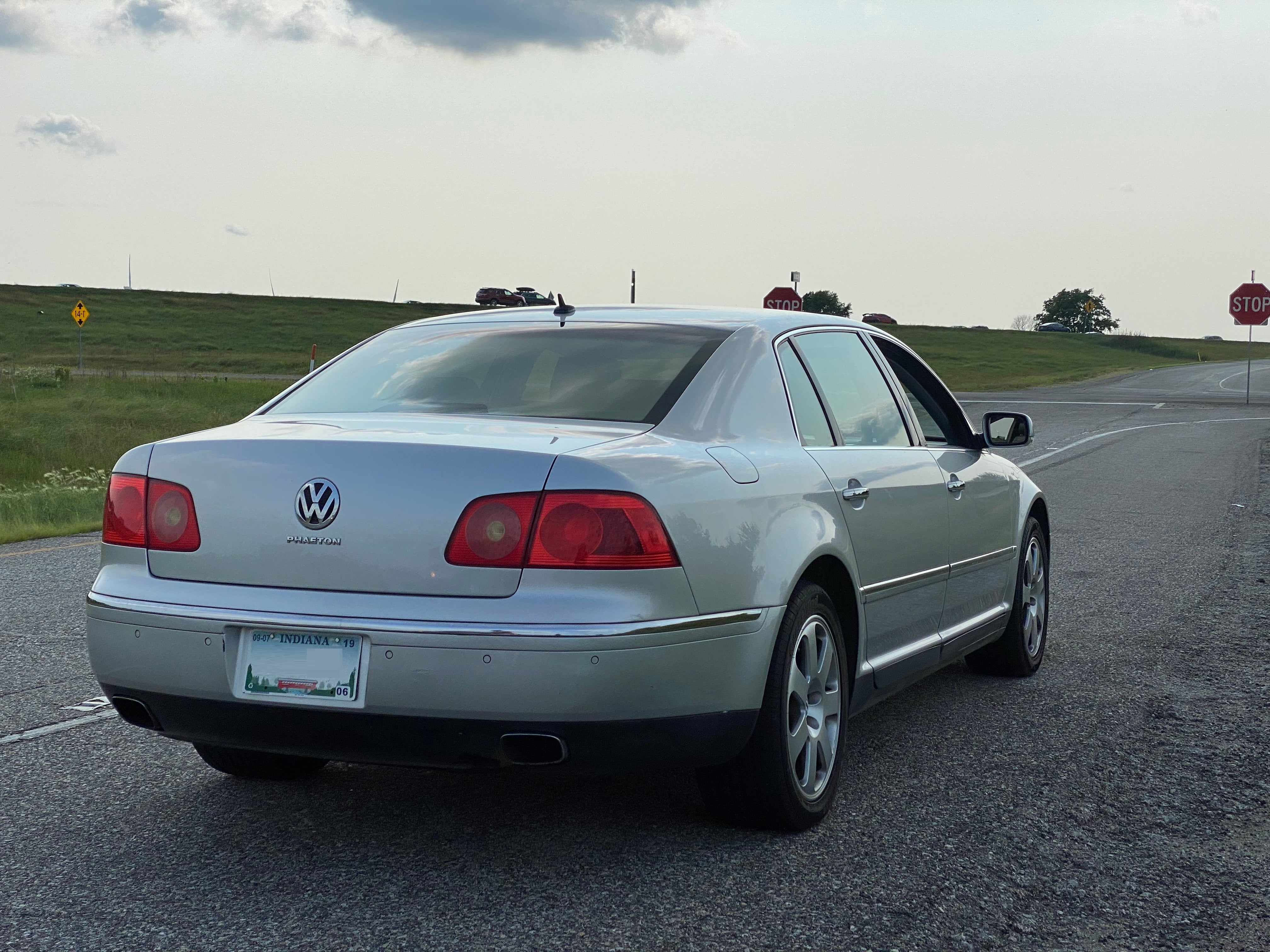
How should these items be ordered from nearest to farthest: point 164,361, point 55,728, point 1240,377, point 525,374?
point 525,374 < point 55,728 < point 1240,377 < point 164,361

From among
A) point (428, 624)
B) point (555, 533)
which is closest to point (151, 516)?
point (428, 624)

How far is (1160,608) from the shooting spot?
8.05m

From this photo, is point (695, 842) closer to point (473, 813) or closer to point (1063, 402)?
point (473, 813)

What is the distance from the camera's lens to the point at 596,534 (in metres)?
3.54

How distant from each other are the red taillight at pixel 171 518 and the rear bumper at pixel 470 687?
173mm

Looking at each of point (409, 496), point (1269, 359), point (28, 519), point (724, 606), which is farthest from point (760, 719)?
point (1269, 359)

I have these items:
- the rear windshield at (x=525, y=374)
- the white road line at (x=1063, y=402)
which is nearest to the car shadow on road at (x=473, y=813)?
the rear windshield at (x=525, y=374)

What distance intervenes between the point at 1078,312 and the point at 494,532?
145m

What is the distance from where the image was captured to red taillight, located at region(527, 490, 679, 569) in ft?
11.5

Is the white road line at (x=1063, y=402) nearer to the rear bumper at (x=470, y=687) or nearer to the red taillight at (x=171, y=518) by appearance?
the rear bumper at (x=470, y=687)

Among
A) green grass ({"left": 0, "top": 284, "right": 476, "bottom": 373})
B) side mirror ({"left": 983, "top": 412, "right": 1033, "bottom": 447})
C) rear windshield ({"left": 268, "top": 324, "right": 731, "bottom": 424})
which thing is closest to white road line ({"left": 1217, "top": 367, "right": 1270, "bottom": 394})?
green grass ({"left": 0, "top": 284, "right": 476, "bottom": 373})

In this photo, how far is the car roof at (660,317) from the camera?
474 centimetres

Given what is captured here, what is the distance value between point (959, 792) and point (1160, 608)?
3.97 m

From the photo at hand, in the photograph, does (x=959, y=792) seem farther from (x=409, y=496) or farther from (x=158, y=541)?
(x=158, y=541)
